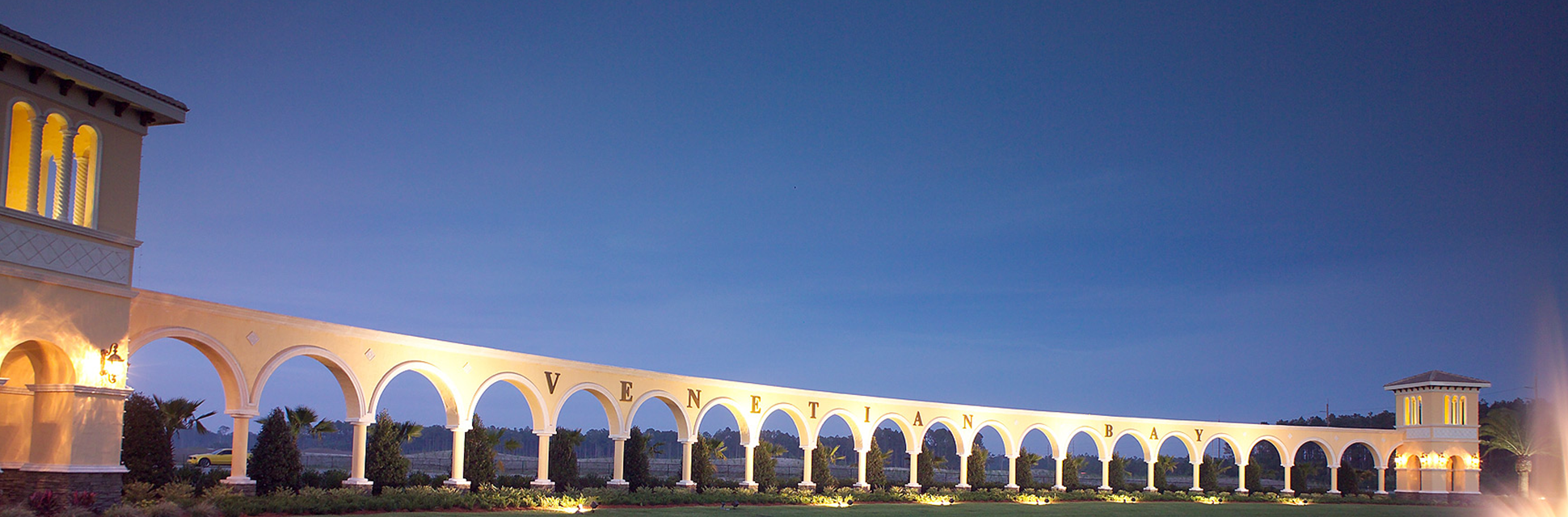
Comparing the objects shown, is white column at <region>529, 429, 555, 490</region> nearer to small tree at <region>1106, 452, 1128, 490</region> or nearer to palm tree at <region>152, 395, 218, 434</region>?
palm tree at <region>152, 395, 218, 434</region>

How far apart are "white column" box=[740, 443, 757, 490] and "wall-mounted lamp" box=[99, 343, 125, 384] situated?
59.9 ft

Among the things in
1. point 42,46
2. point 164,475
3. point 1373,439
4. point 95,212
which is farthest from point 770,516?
point 1373,439

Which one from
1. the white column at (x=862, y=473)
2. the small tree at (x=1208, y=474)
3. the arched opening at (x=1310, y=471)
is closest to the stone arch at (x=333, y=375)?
the white column at (x=862, y=473)

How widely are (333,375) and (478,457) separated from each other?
444 cm

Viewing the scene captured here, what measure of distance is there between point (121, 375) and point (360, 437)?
6044mm

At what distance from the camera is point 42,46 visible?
1377cm

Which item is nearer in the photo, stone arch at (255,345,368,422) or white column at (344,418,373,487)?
stone arch at (255,345,368,422)

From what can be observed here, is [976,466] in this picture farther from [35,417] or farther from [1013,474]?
[35,417]

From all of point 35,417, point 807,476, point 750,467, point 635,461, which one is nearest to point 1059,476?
point 807,476

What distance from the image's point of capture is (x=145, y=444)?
19.4 meters

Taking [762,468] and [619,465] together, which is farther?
[762,468]

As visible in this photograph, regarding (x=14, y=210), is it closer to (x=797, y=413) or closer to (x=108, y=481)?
(x=108, y=481)

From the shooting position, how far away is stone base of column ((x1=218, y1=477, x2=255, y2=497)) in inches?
720

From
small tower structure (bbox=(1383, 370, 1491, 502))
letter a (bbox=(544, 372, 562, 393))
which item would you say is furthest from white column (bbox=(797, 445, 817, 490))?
small tower structure (bbox=(1383, 370, 1491, 502))
